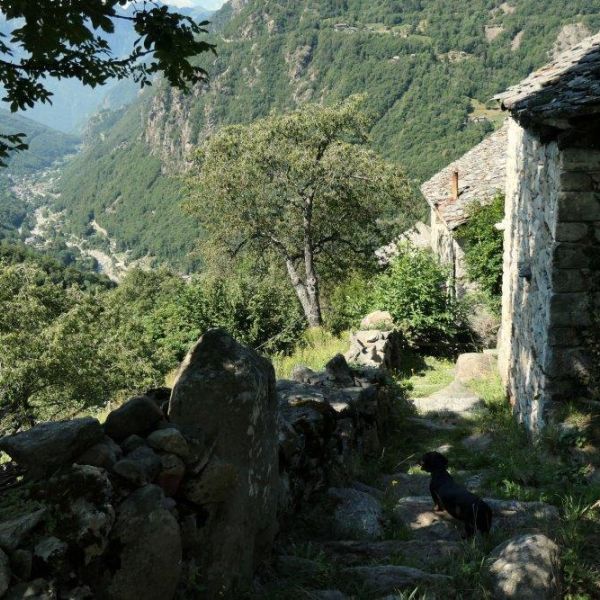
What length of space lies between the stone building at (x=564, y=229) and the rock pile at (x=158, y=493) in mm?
3799

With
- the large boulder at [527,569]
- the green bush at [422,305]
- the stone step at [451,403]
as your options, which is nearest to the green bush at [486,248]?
the green bush at [422,305]

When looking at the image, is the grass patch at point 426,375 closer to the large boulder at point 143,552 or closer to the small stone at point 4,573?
the large boulder at point 143,552

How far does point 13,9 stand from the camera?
3.92 meters

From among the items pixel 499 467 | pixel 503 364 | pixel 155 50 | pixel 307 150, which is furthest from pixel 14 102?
pixel 307 150

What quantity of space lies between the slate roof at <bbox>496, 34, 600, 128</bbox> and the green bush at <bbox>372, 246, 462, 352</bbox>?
24.1 feet

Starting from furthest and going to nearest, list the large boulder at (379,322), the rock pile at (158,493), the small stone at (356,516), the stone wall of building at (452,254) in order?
the stone wall of building at (452,254)
the large boulder at (379,322)
the small stone at (356,516)
the rock pile at (158,493)

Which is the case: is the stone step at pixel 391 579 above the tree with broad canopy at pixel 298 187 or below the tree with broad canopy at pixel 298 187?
below

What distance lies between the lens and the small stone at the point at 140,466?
9.37ft

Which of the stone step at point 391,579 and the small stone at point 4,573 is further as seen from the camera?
the stone step at point 391,579

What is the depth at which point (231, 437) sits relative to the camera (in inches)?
134

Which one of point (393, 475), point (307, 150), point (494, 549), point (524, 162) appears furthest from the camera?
point (307, 150)

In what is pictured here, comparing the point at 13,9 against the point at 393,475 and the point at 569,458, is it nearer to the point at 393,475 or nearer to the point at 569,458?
the point at 393,475

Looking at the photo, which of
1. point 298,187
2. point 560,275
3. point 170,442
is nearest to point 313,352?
point 298,187

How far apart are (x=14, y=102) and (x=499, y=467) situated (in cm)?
592
